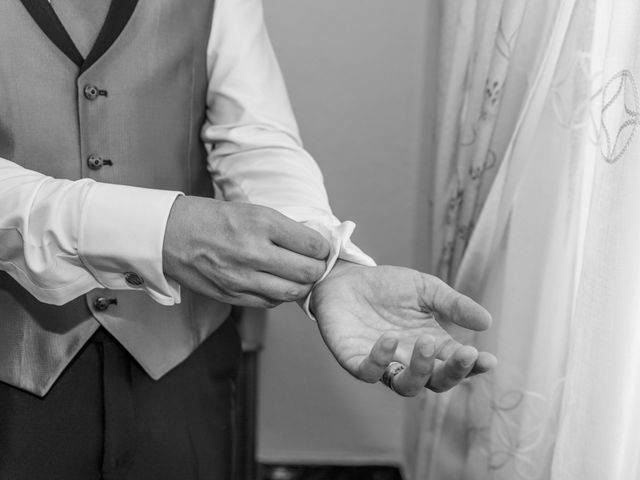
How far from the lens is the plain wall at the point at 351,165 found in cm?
173

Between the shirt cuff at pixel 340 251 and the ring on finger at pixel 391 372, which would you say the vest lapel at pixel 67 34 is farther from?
the ring on finger at pixel 391 372

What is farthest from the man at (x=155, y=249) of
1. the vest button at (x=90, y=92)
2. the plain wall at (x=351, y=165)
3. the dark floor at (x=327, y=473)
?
the dark floor at (x=327, y=473)

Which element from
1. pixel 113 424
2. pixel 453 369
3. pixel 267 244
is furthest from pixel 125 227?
pixel 453 369

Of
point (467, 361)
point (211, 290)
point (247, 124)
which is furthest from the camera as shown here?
point (247, 124)

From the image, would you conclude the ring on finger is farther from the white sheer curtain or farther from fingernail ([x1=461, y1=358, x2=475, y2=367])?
the white sheer curtain

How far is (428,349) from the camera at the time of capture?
70cm

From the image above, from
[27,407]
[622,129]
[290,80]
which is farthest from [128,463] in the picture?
[290,80]

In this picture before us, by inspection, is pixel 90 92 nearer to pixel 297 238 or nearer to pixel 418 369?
pixel 297 238

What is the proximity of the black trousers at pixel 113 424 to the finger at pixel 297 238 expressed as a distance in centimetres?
32

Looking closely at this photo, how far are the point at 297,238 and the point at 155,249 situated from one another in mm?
159

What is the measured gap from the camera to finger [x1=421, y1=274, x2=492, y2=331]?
30.9 inches

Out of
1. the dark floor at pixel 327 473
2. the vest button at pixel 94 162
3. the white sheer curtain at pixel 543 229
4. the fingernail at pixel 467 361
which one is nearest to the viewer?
the fingernail at pixel 467 361

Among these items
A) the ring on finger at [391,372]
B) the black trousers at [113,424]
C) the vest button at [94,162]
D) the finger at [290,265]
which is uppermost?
the vest button at [94,162]

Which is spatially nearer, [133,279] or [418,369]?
[418,369]
